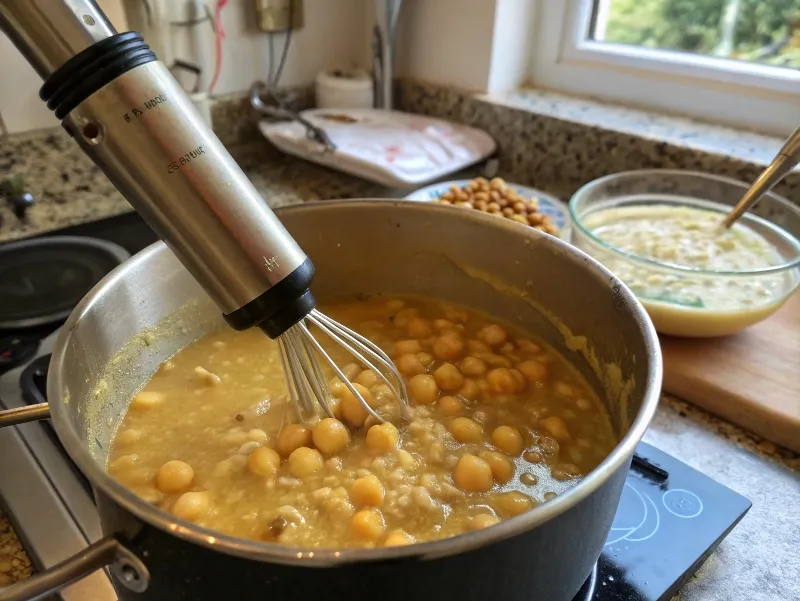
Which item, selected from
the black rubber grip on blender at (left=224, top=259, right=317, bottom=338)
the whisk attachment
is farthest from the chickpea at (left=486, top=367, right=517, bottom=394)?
the black rubber grip on blender at (left=224, top=259, right=317, bottom=338)

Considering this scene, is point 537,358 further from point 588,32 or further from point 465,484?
point 588,32

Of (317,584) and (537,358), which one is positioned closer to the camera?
(317,584)

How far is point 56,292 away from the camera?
1142mm

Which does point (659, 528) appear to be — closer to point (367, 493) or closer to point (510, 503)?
point (510, 503)

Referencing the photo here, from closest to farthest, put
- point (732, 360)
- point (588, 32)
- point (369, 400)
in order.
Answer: point (369, 400)
point (732, 360)
point (588, 32)

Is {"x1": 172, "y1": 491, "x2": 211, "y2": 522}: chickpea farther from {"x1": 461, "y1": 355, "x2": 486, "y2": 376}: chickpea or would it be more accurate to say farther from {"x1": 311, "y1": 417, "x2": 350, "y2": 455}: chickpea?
{"x1": 461, "y1": 355, "x2": 486, "y2": 376}: chickpea

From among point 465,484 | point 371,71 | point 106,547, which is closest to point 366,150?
point 371,71

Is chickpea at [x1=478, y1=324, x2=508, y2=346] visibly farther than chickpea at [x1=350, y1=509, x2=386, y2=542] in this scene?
Yes

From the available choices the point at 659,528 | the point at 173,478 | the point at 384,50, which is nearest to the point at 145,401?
the point at 173,478

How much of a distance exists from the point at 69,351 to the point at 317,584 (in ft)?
1.18

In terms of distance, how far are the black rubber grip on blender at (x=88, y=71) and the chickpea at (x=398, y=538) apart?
481mm

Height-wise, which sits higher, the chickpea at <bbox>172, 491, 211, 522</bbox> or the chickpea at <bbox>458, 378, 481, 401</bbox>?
the chickpea at <bbox>172, 491, 211, 522</bbox>

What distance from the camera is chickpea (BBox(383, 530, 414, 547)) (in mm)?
658

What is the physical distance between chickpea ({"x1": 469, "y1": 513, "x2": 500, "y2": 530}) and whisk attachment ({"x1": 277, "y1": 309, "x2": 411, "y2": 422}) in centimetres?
18
